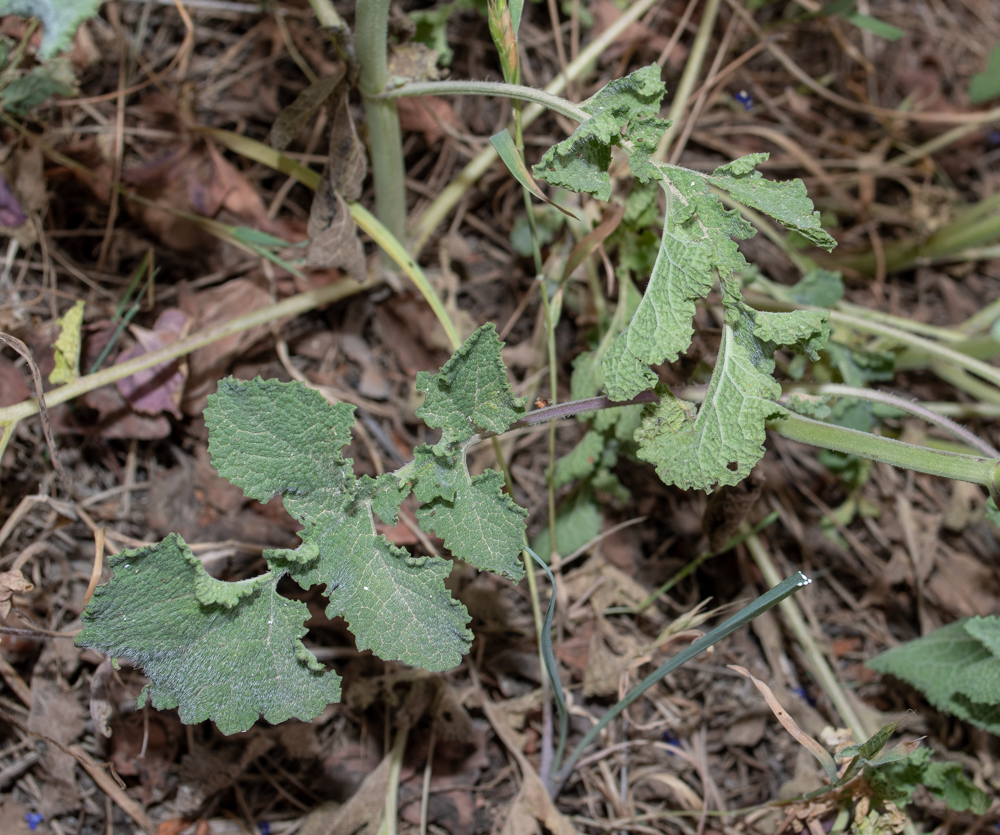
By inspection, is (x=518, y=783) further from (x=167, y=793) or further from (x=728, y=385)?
(x=728, y=385)

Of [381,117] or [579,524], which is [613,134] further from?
[579,524]

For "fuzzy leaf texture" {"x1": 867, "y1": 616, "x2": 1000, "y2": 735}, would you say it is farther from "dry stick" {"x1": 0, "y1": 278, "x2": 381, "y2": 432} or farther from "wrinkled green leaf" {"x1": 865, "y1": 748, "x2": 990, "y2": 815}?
"dry stick" {"x1": 0, "y1": 278, "x2": 381, "y2": 432}

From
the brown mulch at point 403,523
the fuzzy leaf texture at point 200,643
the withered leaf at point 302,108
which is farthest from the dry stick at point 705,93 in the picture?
the fuzzy leaf texture at point 200,643

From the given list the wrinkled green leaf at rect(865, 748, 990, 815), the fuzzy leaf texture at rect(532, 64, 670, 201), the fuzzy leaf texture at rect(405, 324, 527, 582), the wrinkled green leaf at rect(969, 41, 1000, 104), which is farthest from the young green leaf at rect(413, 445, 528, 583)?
the wrinkled green leaf at rect(969, 41, 1000, 104)

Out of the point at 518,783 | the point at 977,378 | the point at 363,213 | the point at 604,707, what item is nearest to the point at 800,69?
the point at 977,378

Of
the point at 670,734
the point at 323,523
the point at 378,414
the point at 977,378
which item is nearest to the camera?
the point at 323,523

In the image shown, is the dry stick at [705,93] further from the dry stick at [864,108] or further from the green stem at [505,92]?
the green stem at [505,92]
